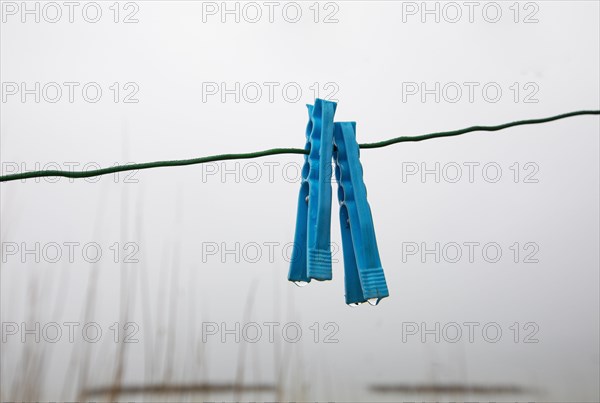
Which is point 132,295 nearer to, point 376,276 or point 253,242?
point 253,242

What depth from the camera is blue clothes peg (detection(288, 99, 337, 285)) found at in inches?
36.4

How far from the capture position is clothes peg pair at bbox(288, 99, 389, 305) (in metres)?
0.93

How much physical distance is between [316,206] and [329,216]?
23 mm

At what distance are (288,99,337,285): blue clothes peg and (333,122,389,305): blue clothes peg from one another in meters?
0.03

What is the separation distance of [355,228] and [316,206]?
61mm

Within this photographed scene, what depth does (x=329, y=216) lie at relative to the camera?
944 millimetres

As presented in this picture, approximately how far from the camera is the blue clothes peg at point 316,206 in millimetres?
924

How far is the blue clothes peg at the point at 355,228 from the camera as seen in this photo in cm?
94

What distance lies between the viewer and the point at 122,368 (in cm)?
153

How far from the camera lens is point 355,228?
0.96 meters

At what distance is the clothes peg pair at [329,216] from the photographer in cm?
93

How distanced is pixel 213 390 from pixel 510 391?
702mm

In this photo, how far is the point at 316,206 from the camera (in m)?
0.95

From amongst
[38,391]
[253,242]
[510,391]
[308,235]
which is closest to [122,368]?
[38,391]
